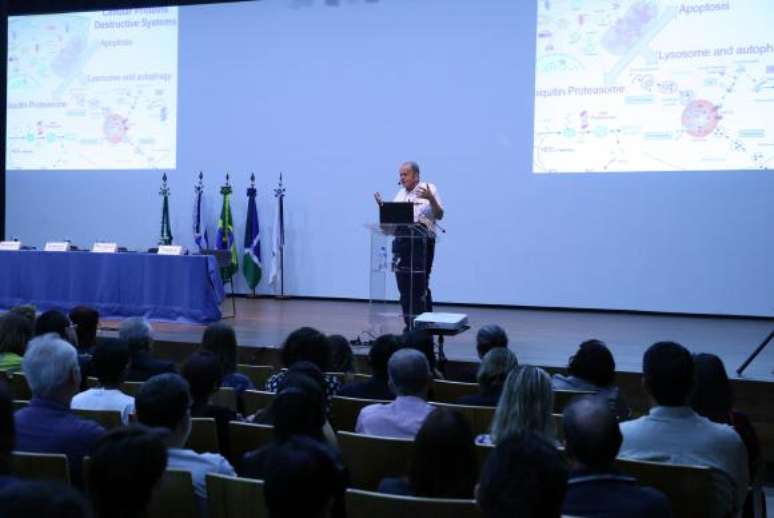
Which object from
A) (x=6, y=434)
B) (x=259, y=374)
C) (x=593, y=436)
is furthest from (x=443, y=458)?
(x=259, y=374)

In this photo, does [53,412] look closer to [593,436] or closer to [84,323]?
[593,436]

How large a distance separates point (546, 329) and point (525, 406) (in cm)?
523

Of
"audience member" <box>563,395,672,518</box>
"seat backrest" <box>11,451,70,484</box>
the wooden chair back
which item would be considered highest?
"audience member" <box>563,395,672,518</box>

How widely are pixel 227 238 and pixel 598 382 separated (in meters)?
7.34

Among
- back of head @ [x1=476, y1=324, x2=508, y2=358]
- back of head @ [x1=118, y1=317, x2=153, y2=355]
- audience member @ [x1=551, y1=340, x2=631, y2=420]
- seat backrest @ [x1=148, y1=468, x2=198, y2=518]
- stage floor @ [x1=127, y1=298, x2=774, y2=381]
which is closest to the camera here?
seat backrest @ [x1=148, y1=468, x2=198, y2=518]

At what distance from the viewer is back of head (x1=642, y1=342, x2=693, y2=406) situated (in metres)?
2.71

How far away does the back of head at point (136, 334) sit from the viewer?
3955mm

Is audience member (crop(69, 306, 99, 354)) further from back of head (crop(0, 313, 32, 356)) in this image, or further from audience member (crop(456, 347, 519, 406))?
audience member (crop(456, 347, 519, 406))

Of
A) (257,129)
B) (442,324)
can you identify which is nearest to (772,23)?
(442,324)

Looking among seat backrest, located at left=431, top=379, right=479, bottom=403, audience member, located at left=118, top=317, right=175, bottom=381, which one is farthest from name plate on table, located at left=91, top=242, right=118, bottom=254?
seat backrest, located at left=431, top=379, right=479, bottom=403

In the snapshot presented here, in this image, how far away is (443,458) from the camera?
1958 millimetres

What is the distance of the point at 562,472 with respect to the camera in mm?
1540

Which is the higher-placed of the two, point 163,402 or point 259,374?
point 163,402

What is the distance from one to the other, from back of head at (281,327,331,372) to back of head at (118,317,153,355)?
0.71 metres
